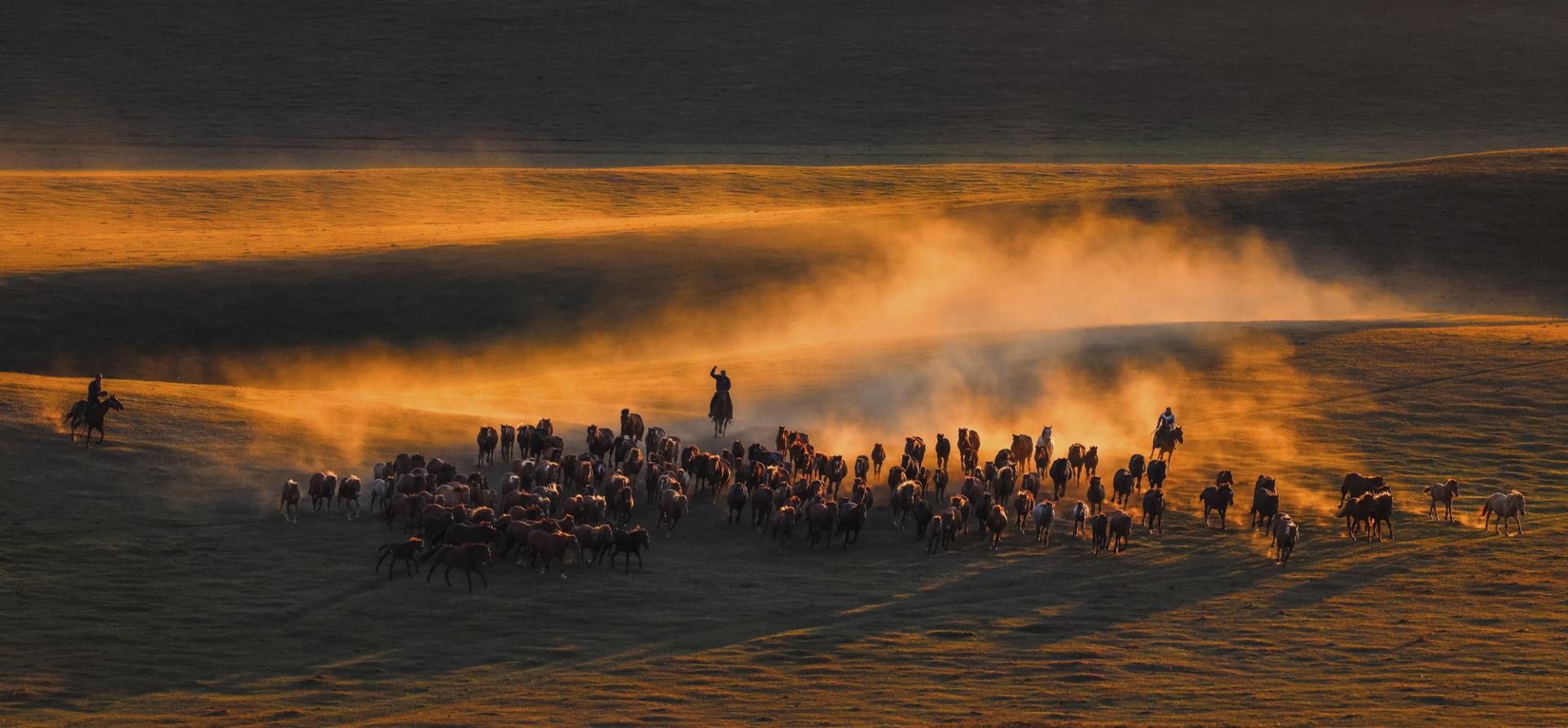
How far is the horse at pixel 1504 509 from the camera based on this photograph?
2809 cm

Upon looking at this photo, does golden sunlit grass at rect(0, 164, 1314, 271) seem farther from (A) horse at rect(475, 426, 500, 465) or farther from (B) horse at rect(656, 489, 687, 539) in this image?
(B) horse at rect(656, 489, 687, 539)

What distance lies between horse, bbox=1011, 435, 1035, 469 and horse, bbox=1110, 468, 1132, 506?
2.19 metres

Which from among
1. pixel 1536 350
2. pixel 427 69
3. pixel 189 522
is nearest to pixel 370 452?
pixel 189 522

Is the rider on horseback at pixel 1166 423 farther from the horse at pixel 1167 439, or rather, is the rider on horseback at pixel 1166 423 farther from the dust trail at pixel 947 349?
the dust trail at pixel 947 349

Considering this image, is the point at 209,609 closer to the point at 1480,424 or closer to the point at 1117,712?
the point at 1117,712

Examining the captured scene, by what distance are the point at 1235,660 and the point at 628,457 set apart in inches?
495

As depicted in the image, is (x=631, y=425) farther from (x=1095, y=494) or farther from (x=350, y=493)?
(x=1095, y=494)

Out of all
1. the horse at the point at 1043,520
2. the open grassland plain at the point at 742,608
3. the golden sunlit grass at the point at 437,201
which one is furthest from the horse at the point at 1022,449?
the golden sunlit grass at the point at 437,201

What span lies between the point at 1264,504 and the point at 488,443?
579 inches

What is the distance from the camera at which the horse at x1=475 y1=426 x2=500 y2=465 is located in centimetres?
3177

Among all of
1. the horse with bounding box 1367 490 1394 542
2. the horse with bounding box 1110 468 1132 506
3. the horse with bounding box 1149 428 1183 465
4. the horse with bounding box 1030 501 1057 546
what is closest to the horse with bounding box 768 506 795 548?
the horse with bounding box 1030 501 1057 546

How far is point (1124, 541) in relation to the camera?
27.4 meters

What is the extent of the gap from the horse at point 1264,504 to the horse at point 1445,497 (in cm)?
286

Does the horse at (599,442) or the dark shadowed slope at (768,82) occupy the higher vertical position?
the dark shadowed slope at (768,82)
